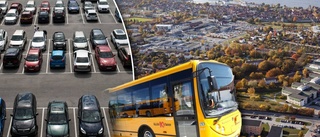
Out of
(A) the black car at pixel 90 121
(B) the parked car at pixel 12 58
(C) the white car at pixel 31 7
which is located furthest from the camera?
(C) the white car at pixel 31 7

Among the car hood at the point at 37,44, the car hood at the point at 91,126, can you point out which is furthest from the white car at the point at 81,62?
the car hood at the point at 91,126

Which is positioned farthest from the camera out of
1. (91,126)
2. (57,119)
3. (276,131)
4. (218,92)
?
(57,119)

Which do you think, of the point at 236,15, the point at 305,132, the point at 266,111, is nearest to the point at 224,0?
the point at 236,15

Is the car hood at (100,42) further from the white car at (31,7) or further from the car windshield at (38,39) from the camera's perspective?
the white car at (31,7)

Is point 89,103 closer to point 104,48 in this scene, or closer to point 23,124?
point 23,124

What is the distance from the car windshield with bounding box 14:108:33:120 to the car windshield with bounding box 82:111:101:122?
2.27 m

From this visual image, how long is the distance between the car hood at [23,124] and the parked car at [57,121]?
0.59 metres

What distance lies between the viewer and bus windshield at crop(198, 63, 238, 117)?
8148mm

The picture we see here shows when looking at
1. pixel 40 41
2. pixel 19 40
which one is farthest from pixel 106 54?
pixel 19 40

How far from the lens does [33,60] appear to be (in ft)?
84.3

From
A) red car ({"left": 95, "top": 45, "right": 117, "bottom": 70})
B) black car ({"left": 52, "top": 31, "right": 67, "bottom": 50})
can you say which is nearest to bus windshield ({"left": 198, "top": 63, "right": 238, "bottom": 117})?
red car ({"left": 95, "top": 45, "right": 117, "bottom": 70})

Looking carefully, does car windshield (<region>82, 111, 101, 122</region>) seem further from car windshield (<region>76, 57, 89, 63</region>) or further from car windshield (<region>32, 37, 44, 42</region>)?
car windshield (<region>32, 37, 44, 42</region>)

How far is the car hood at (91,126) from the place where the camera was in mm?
16688

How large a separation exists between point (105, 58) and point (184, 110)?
1760 cm
